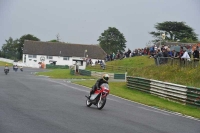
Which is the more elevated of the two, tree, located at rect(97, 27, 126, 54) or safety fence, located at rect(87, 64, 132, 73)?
tree, located at rect(97, 27, 126, 54)

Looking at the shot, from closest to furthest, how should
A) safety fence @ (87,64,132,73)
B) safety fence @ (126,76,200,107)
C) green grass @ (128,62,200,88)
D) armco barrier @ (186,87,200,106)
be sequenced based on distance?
armco barrier @ (186,87,200,106) < safety fence @ (126,76,200,107) < green grass @ (128,62,200,88) < safety fence @ (87,64,132,73)

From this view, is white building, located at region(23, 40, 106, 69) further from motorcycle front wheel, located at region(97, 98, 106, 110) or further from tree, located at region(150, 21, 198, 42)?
motorcycle front wheel, located at region(97, 98, 106, 110)

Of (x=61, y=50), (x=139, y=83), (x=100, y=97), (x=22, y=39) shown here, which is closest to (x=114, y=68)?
(x=139, y=83)

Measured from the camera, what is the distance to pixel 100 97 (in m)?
18.2

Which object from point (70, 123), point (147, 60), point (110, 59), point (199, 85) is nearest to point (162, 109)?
point (199, 85)

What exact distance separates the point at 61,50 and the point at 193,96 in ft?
339

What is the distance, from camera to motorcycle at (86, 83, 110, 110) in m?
17.8

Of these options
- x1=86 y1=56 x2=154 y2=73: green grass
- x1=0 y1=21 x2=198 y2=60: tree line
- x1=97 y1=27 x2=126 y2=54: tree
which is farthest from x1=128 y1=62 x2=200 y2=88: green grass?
x1=97 y1=27 x2=126 y2=54: tree

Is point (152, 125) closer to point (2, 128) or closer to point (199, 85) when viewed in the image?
point (2, 128)

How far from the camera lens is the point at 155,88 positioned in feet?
94.9

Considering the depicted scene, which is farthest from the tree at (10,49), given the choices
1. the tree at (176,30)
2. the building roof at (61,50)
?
the tree at (176,30)

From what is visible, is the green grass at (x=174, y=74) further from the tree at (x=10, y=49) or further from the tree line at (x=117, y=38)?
the tree at (x=10, y=49)

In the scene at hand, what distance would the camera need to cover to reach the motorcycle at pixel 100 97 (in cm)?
1781

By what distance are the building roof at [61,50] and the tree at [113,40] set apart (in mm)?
15620
